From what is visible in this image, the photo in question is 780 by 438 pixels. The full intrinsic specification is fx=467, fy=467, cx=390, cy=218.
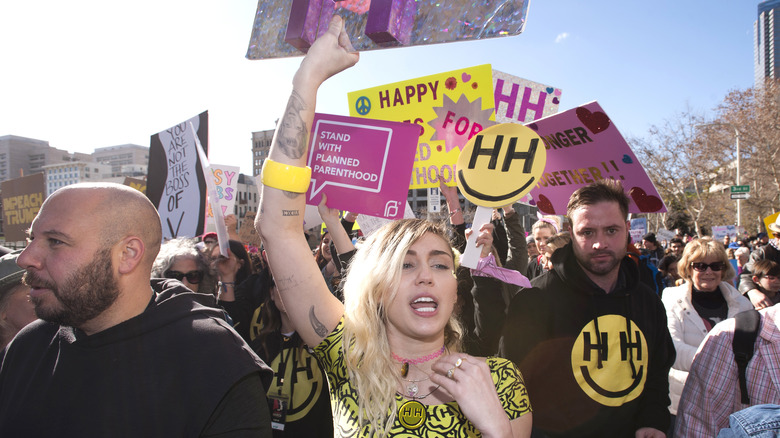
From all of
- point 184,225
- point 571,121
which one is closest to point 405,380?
point 571,121

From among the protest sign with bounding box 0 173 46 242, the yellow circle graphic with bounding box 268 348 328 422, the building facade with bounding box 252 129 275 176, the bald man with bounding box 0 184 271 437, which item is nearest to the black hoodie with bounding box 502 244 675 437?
the yellow circle graphic with bounding box 268 348 328 422

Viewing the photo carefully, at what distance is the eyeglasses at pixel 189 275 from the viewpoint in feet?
11.8

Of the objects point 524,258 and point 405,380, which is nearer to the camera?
point 405,380

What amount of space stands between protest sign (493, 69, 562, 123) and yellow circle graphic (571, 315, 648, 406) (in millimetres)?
3871

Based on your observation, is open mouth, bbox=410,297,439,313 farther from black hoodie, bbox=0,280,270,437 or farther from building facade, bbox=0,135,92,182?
building facade, bbox=0,135,92,182

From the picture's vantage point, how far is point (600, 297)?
269 centimetres

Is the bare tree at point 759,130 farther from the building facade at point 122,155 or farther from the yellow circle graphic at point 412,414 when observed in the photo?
the building facade at point 122,155

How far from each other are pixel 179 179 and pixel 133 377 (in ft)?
12.0

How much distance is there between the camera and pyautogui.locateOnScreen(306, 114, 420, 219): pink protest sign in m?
2.71

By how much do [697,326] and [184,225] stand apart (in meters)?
4.64

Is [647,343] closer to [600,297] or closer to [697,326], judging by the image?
[600,297]

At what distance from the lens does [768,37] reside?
563 feet

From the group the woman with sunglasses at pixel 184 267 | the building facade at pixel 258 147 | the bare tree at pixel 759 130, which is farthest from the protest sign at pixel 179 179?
the building facade at pixel 258 147

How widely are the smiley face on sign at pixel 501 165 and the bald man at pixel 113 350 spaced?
169 cm
